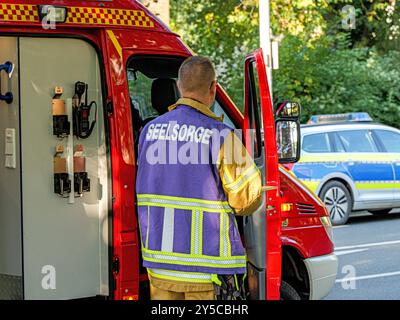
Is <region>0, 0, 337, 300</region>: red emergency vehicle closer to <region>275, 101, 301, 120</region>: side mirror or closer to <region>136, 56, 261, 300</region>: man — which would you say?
<region>275, 101, 301, 120</region>: side mirror

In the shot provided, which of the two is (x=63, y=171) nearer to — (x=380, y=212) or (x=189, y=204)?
(x=189, y=204)

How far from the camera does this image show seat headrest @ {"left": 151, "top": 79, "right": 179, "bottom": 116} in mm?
5617

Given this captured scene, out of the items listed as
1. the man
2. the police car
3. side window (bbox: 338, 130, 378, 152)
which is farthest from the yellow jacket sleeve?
side window (bbox: 338, 130, 378, 152)

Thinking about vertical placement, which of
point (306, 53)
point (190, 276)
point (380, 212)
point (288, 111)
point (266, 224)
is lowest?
point (380, 212)

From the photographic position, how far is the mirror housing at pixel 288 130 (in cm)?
488

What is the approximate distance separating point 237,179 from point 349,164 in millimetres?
9623

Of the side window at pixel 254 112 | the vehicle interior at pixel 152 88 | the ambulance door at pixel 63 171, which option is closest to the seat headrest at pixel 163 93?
the vehicle interior at pixel 152 88

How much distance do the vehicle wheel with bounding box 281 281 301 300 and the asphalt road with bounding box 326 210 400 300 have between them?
7.93 feet

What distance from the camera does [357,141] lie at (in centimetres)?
1359

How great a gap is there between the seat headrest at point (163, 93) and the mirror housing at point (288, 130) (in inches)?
39.0

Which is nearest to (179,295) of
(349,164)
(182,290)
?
(182,290)
